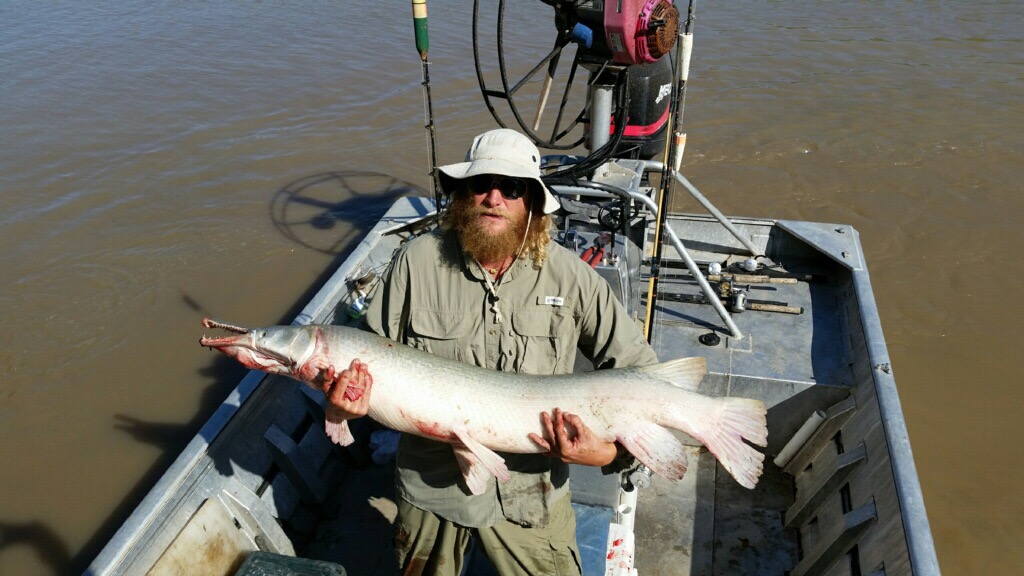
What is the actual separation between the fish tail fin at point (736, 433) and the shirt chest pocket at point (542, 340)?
1.95ft

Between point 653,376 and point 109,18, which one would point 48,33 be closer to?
point 109,18

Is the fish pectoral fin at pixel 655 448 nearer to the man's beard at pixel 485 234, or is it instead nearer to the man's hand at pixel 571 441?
the man's hand at pixel 571 441

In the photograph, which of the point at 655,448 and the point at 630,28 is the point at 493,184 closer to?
the point at 655,448

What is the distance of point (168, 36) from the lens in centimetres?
1522

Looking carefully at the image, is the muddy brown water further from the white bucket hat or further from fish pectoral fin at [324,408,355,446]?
the white bucket hat

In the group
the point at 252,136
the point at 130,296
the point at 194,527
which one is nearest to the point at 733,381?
the point at 194,527

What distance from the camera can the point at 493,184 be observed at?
274 cm

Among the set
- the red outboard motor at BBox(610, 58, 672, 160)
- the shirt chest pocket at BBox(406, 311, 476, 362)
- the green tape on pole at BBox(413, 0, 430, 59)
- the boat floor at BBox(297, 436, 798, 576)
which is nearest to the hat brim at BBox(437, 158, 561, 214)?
the shirt chest pocket at BBox(406, 311, 476, 362)

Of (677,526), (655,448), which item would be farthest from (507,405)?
(677,526)

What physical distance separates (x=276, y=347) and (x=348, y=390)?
37 cm

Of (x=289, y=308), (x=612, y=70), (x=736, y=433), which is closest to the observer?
(x=736, y=433)

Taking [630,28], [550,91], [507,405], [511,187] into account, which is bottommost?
[550,91]

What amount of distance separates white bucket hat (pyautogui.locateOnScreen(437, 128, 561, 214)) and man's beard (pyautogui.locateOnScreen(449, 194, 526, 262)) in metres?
0.13

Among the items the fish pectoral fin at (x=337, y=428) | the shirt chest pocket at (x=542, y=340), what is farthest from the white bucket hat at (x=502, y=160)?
the fish pectoral fin at (x=337, y=428)
